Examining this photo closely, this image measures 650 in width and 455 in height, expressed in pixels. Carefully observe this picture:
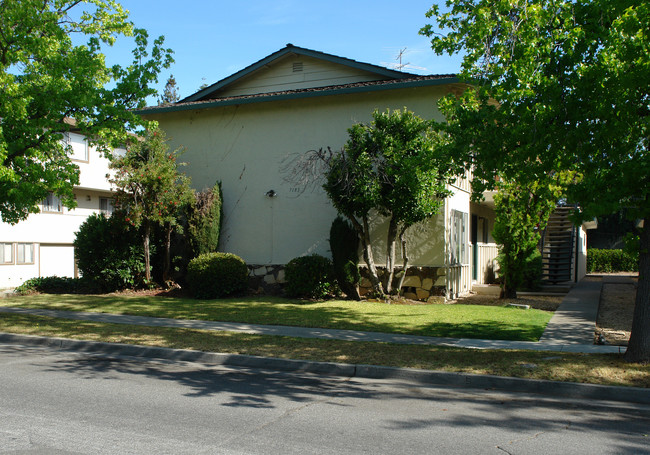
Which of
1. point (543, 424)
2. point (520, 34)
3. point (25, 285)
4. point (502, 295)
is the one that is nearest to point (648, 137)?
point (520, 34)

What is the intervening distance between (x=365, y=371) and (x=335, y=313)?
15.6 feet

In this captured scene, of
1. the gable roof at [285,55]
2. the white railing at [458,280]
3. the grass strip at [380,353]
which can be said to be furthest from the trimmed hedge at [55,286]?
the white railing at [458,280]

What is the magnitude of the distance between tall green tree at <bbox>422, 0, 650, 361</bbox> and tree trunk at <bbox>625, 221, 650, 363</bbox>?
14mm

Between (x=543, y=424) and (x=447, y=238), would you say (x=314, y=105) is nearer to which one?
(x=447, y=238)

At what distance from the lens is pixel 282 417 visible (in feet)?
18.6

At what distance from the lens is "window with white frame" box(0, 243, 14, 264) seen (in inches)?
926

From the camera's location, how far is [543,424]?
5570mm

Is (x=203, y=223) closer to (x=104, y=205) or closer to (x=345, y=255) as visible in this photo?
(x=345, y=255)

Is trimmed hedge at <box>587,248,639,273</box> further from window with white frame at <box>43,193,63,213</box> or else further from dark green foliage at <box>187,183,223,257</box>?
window with white frame at <box>43,193,63,213</box>

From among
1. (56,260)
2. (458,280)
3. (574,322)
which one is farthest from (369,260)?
(56,260)

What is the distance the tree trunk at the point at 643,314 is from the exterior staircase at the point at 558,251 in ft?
37.8

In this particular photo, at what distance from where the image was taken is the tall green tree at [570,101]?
7.21 meters

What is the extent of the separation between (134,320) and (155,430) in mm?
7042

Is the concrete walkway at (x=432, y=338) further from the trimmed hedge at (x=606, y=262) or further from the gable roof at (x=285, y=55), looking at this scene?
the trimmed hedge at (x=606, y=262)
